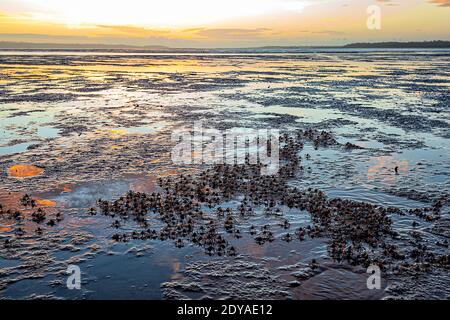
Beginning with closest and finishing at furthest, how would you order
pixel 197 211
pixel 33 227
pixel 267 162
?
1. pixel 33 227
2. pixel 197 211
3. pixel 267 162

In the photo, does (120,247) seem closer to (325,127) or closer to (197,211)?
(197,211)

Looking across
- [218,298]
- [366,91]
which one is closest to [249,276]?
[218,298]

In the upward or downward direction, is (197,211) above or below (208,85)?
below

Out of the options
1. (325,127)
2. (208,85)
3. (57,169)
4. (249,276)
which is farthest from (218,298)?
(208,85)

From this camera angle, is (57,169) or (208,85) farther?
(208,85)

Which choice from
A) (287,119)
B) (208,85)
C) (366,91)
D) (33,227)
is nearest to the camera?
(33,227)
